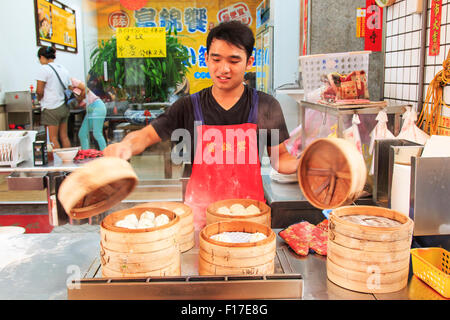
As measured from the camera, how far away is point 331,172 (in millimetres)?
1102

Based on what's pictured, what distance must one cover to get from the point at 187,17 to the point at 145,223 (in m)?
2.18

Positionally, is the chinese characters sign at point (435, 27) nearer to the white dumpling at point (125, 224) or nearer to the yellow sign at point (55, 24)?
the white dumpling at point (125, 224)

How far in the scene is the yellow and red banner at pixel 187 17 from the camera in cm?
265

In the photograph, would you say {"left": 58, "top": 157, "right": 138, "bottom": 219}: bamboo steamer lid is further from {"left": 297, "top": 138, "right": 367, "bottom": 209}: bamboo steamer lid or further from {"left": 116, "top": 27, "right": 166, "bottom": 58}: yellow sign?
{"left": 116, "top": 27, "right": 166, "bottom": 58}: yellow sign

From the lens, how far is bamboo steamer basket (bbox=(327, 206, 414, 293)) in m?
1.15

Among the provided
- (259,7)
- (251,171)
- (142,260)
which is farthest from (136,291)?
(259,7)

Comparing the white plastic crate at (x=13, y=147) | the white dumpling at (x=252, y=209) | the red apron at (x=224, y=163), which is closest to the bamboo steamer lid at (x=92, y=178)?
the white dumpling at (x=252, y=209)

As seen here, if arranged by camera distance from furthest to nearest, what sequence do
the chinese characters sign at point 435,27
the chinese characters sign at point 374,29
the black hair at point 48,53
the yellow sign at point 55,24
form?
the yellow sign at point 55,24, the black hair at point 48,53, the chinese characters sign at point 374,29, the chinese characters sign at point 435,27

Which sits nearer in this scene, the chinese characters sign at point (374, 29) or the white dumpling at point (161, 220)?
the white dumpling at point (161, 220)

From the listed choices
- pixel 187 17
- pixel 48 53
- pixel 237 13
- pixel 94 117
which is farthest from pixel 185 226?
pixel 48 53

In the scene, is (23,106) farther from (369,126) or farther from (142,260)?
(142,260)

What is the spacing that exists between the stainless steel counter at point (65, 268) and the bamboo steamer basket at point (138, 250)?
0.15 meters

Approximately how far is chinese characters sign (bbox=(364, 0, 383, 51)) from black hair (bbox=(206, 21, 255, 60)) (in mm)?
1678

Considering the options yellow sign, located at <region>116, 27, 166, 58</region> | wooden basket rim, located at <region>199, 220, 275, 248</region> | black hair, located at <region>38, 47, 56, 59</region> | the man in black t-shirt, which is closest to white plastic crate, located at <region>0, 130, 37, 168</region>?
black hair, located at <region>38, 47, 56, 59</region>
